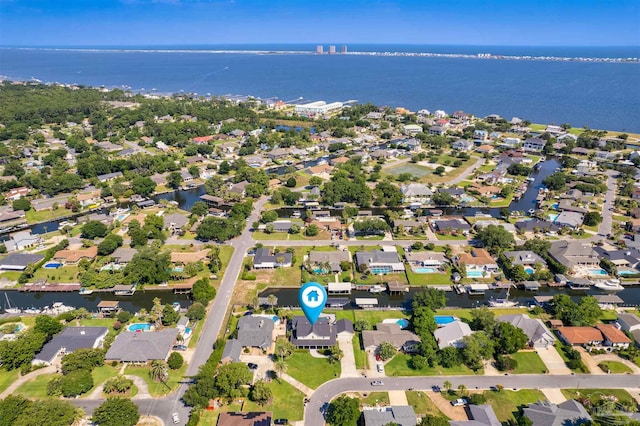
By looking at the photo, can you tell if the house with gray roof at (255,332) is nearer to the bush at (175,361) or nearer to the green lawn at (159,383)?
the bush at (175,361)

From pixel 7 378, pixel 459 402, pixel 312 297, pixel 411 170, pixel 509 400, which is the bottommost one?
pixel 509 400

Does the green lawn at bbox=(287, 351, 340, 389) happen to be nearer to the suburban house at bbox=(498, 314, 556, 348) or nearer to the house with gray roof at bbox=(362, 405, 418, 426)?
the house with gray roof at bbox=(362, 405, 418, 426)

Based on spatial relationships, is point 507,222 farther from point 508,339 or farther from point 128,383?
point 128,383

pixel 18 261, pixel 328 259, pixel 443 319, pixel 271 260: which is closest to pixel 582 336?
pixel 443 319

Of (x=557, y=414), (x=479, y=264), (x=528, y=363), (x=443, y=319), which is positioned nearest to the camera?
(x=557, y=414)

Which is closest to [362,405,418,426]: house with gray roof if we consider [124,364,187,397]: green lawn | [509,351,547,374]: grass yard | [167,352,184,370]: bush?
[509,351,547,374]: grass yard

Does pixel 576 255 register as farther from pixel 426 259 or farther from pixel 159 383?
pixel 159 383

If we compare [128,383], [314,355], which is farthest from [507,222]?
[128,383]

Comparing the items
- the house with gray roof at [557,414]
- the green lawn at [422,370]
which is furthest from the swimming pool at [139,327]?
the house with gray roof at [557,414]
